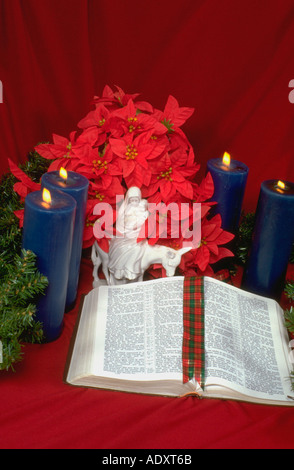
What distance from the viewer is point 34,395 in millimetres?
828

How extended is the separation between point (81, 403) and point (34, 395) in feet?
0.25

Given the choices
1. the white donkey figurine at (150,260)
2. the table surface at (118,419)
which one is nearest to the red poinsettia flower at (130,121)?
the white donkey figurine at (150,260)

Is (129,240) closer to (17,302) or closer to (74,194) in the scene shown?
(74,194)

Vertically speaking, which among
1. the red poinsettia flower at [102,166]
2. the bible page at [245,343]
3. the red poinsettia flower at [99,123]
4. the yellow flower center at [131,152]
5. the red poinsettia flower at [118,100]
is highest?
the red poinsettia flower at [118,100]

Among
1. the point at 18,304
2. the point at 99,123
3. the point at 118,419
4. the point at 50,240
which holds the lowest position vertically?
the point at 118,419

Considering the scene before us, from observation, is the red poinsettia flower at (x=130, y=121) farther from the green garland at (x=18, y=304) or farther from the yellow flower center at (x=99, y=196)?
the green garland at (x=18, y=304)

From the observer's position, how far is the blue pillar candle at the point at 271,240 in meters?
1.03

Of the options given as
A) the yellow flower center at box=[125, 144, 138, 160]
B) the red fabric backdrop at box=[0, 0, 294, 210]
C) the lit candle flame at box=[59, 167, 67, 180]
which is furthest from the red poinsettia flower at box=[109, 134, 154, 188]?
the red fabric backdrop at box=[0, 0, 294, 210]

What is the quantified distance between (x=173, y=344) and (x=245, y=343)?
0.45 ft

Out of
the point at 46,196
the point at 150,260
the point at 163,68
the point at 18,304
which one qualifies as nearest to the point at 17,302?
the point at 18,304

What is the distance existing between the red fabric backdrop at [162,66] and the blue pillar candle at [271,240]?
0.97 feet

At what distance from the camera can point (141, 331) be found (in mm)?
934
